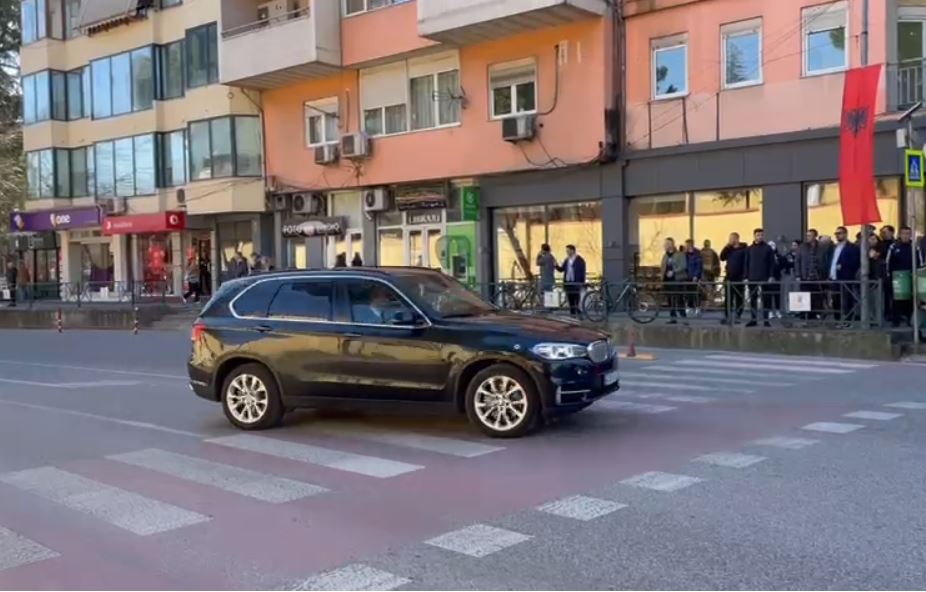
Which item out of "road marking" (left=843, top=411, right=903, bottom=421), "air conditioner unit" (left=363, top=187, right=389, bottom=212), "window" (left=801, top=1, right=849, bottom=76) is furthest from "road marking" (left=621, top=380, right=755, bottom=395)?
"air conditioner unit" (left=363, top=187, right=389, bottom=212)

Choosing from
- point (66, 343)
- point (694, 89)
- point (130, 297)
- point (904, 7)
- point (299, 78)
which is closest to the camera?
point (904, 7)

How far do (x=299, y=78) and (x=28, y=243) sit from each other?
1811cm

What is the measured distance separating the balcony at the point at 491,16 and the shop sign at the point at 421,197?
423cm

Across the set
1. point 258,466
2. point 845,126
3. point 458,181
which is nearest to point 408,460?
point 258,466

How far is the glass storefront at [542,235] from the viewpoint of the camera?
76.5ft

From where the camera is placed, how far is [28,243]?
39250 millimetres

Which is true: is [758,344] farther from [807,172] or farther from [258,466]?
[258,466]

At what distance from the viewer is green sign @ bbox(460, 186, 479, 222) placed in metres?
24.9

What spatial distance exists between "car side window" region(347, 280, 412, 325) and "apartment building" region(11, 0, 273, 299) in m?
21.7

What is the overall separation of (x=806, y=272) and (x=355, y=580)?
13.9 m

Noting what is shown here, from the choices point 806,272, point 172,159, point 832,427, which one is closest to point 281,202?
point 172,159

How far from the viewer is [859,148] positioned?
15.7m

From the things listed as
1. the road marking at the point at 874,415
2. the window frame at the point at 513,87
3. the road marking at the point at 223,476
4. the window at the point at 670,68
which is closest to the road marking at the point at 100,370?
the road marking at the point at 223,476

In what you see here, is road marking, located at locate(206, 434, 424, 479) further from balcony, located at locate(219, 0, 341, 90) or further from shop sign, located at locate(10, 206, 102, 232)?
shop sign, located at locate(10, 206, 102, 232)
